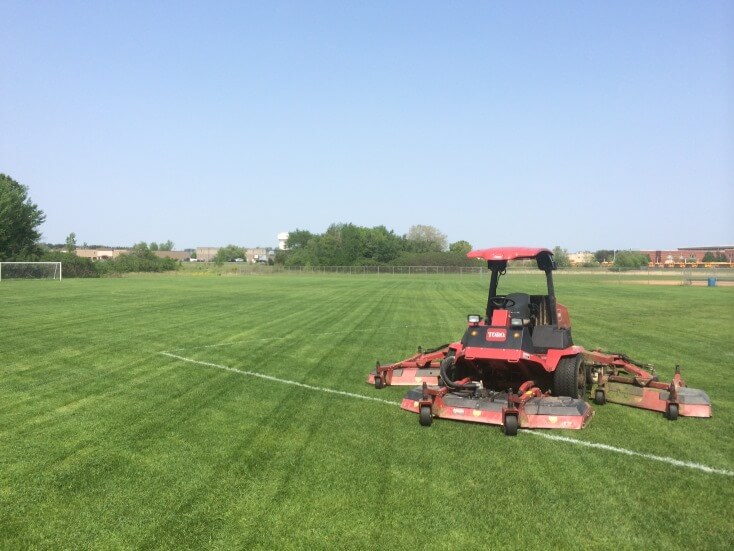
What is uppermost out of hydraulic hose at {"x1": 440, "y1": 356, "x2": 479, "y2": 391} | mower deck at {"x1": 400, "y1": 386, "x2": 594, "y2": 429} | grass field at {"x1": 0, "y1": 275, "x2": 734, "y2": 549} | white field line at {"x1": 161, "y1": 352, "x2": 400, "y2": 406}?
hydraulic hose at {"x1": 440, "y1": 356, "x2": 479, "y2": 391}

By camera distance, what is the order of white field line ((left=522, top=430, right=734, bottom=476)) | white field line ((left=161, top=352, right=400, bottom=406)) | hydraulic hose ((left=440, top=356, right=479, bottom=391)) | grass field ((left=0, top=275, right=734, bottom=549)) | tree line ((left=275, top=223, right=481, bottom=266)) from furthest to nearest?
tree line ((left=275, top=223, right=481, bottom=266)), white field line ((left=161, top=352, right=400, bottom=406)), hydraulic hose ((left=440, top=356, right=479, bottom=391)), white field line ((left=522, top=430, right=734, bottom=476)), grass field ((left=0, top=275, right=734, bottom=549))

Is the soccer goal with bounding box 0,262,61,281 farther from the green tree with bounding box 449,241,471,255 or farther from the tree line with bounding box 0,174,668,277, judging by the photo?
the green tree with bounding box 449,241,471,255

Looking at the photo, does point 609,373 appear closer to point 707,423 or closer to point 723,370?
point 707,423

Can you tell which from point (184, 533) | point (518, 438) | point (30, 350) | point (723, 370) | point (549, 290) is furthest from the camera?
point (30, 350)

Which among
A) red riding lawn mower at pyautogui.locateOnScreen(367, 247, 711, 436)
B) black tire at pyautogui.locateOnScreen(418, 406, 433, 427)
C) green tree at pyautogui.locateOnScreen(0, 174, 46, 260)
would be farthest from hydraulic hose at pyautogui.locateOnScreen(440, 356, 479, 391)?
green tree at pyautogui.locateOnScreen(0, 174, 46, 260)

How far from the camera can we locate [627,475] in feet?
21.2

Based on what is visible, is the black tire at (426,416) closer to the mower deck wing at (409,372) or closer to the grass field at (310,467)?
the grass field at (310,467)

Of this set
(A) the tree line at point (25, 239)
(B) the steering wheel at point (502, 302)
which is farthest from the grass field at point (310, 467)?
(A) the tree line at point (25, 239)

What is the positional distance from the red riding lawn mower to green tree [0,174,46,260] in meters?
79.8

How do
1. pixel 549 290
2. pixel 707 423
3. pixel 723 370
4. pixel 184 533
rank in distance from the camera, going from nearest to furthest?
pixel 184 533, pixel 707 423, pixel 549 290, pixel 723 370

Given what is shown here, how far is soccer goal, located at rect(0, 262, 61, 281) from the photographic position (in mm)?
59806

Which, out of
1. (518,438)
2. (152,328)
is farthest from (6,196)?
(518,438)

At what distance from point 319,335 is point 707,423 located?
1175 centimetres

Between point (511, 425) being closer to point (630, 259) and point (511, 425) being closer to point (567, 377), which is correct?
point (567, 377)
